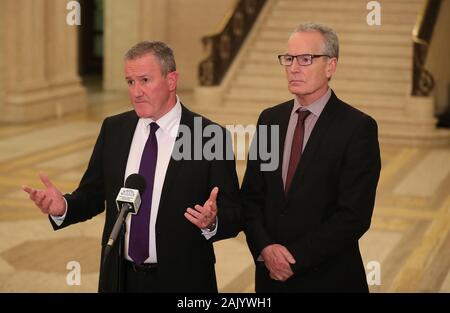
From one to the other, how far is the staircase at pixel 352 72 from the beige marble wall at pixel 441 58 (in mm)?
445

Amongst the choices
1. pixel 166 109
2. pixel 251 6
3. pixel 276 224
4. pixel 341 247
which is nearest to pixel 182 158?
pixel 166 109

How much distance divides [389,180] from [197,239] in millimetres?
7171

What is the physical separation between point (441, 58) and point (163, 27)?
670 cm

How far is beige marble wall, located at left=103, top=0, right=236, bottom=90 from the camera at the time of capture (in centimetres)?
1886

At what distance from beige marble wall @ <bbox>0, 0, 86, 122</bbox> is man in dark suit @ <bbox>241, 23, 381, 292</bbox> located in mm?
11371

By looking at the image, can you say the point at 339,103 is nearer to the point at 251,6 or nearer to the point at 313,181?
the point at 313,181

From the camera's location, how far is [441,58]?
1559 cm

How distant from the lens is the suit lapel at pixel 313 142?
354 centimetres

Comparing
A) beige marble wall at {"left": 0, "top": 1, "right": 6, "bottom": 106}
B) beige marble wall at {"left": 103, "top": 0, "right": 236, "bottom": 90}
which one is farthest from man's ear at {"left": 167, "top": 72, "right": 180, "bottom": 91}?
beige marble wall at {"left": 103, "top": 0, "right": 236, "bottom": 90}

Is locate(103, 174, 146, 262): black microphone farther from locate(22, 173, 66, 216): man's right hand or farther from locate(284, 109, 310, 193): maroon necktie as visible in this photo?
locate(284, 109, 310, 193): maroon necktie
